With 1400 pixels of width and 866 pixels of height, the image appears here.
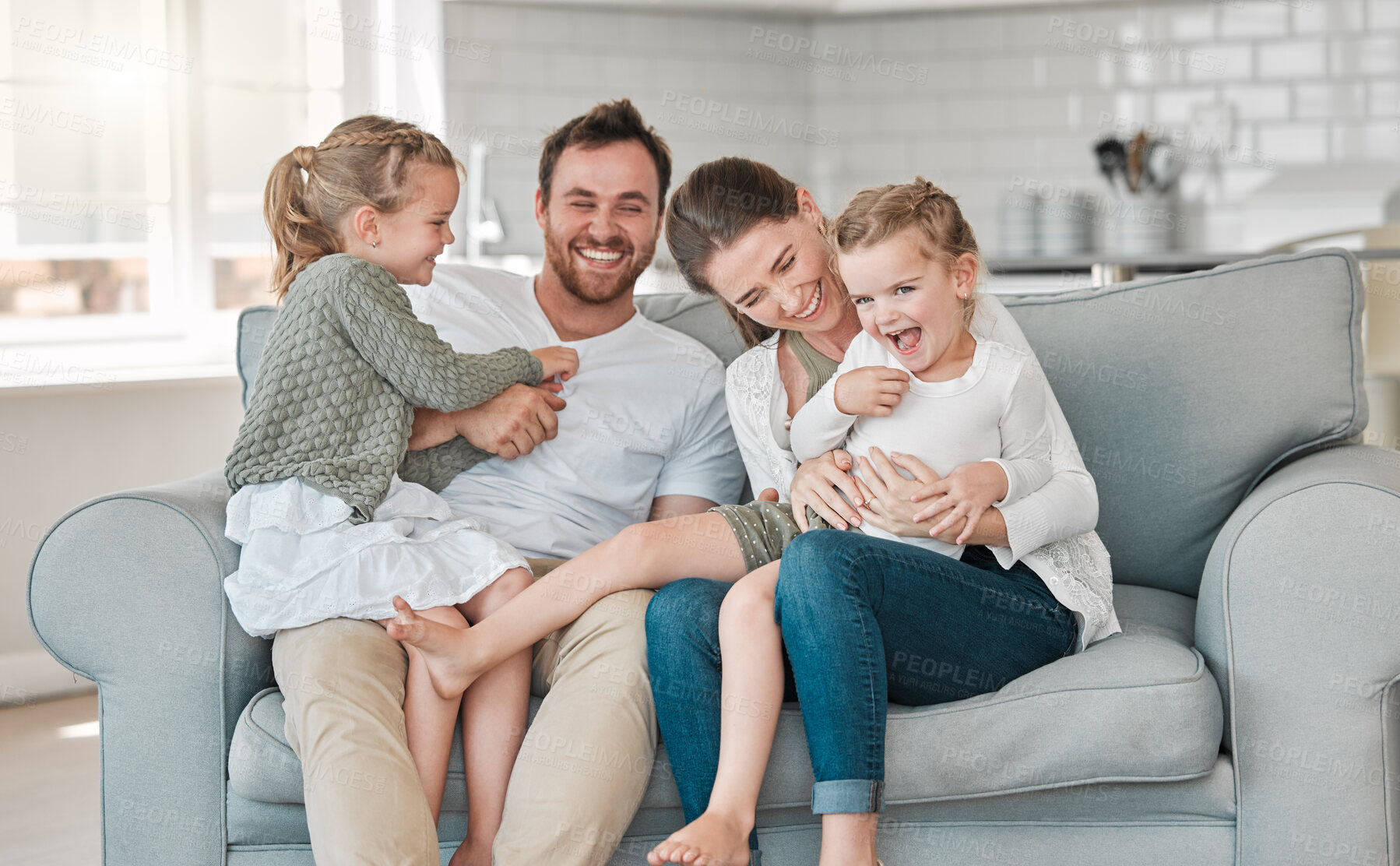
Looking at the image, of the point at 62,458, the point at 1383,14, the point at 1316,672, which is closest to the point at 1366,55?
the point at 1383,14

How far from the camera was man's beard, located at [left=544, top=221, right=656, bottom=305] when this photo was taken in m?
1.95

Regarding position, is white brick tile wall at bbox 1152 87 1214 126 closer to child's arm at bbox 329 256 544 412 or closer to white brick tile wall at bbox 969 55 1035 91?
white brick tile wall at bbox 969 55 1035 91

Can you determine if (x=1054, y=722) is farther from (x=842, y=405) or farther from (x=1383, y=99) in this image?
(x=1383, y=99)

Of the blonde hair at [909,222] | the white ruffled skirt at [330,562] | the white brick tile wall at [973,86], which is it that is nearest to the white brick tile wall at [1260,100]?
the white brick tile wall at [973,86]

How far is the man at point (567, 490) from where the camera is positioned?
130cm

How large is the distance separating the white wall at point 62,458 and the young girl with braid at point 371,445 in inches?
54.7

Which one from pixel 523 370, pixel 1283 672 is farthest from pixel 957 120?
pixel 1283 672

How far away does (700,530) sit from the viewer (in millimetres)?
1599

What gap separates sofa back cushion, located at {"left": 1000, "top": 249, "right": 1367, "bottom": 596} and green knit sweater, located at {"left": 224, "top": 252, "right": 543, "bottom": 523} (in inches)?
39.1

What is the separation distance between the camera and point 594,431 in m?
1.86

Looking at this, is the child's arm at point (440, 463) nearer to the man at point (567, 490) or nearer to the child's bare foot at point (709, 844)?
the man at point (567, 490)

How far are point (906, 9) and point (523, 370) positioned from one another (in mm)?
3117

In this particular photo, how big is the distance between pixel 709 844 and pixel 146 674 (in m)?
0.73

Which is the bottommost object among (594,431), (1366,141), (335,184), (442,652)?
(442,652)
